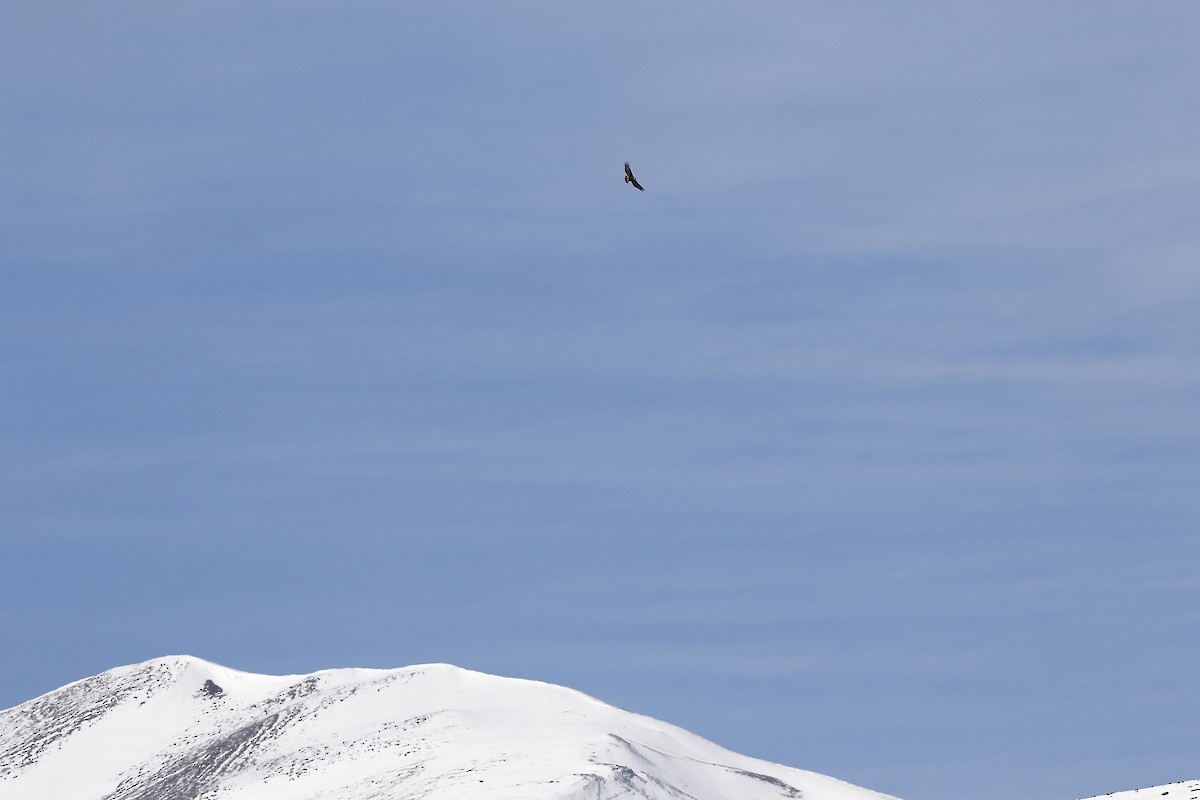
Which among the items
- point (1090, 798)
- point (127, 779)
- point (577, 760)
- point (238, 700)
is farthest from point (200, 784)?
point (1090, 798)

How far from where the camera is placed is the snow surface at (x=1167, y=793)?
77250 mm

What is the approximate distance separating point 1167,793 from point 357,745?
4998 cm

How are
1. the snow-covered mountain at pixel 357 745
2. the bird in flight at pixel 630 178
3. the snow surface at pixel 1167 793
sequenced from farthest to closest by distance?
the snow-covered mountain at pixel 357 745, the snow surface at pixel 1167 793, the bird in flight at pixel 630 178

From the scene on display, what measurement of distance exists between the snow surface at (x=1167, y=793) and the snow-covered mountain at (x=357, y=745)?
2476 cm

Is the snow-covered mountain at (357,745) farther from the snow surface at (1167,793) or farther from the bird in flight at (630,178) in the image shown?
the bird in flight at (630,178)

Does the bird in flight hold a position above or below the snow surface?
above

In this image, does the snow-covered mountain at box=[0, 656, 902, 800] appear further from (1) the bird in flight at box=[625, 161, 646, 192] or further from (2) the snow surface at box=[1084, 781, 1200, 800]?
(1) the bird in flight at box=[625, 161, 646, 192]

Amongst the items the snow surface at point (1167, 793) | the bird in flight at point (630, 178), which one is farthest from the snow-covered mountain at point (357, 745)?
the bird in flight at point (630, 178)

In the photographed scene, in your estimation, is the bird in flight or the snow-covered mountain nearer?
the bird in flight

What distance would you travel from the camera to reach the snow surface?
77250 mm

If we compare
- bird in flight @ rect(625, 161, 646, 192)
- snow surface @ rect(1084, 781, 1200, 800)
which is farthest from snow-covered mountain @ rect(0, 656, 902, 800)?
bird in flight @ rect(625, 161, 646, 192)

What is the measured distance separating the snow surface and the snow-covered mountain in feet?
81.2

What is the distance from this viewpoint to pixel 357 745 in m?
113

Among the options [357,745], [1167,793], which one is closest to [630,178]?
[1167,793]
